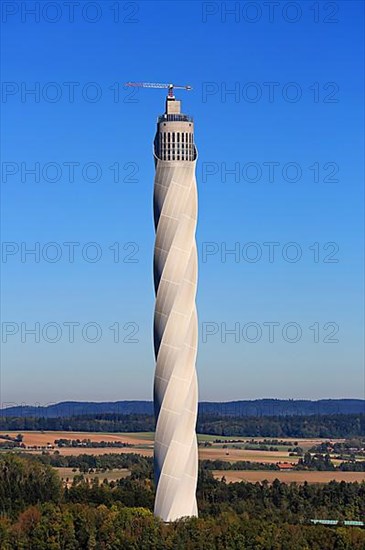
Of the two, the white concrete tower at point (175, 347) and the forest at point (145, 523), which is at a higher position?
the white concrete tower at point (175, 347)

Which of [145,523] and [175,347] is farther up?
[175,347]

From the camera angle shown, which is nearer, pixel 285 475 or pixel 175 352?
pixel 175 352

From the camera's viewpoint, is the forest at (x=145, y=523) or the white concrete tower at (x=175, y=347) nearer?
the forest at (x=145, y=523)

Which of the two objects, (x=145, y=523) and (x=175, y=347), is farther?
(x=175, y=347)

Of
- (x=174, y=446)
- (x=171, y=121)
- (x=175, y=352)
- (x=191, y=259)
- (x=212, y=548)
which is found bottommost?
(x=212, y=548)

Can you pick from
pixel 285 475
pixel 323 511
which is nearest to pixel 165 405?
pixel 323 511

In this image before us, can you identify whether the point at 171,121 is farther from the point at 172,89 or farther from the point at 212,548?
the point at 212,548
